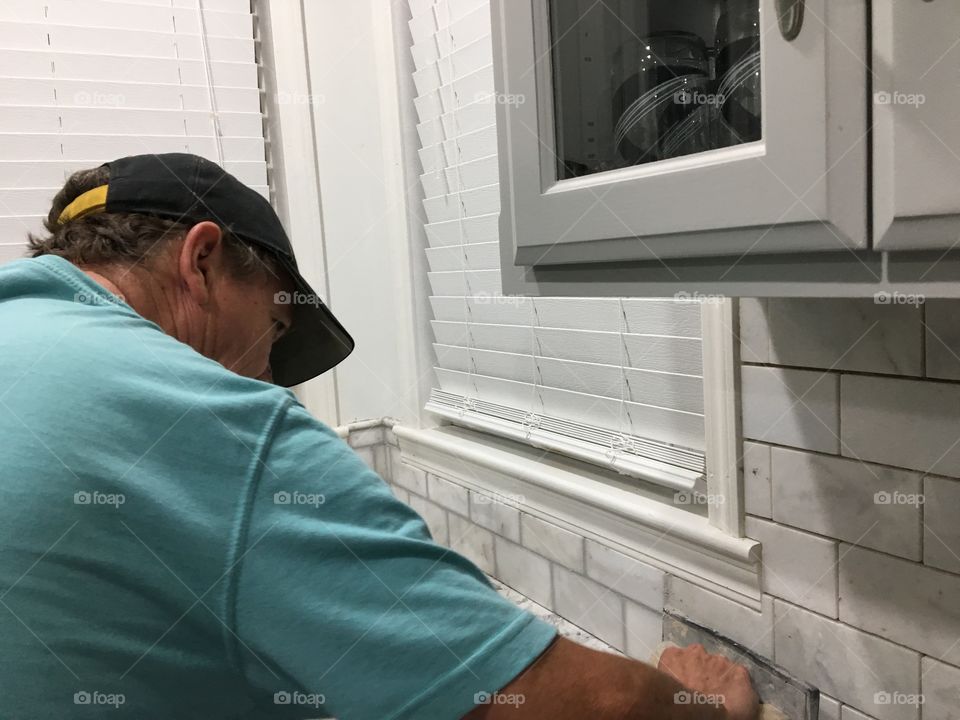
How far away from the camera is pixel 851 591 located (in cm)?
92

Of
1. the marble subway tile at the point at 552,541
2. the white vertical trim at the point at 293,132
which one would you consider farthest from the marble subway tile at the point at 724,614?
the white vertical trim at the point at 293,132

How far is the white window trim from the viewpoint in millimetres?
1026

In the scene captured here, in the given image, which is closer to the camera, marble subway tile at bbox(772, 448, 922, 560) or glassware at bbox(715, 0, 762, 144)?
glassware at bbox(715, 0, 762, 144)

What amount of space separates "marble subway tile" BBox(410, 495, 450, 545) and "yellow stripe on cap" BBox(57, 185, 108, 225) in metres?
1.12

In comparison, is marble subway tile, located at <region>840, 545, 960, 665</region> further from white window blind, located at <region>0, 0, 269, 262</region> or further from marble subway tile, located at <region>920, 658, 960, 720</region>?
white window blind, located at <region>0, 0, 269, 262</region>

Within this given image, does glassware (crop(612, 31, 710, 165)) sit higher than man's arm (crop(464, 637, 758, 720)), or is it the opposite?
glassware (crop(612, 31, 710, 165))

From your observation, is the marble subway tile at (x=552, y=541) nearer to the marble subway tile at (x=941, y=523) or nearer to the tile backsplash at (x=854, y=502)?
the tile backsplash at (x=854, y=502)

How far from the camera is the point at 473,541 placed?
66.1 inches

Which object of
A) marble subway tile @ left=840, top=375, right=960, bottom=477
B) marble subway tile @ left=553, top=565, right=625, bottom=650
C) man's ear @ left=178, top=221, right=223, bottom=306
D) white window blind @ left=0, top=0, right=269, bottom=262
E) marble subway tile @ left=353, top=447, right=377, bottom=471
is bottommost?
marble subway tile @ left=553, top=565, right=625, bottom=650

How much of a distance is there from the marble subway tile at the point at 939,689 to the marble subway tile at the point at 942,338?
333 mm

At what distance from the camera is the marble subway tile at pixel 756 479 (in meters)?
1.00

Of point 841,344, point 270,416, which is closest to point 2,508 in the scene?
point 270,416

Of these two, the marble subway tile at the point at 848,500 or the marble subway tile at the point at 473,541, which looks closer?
the marble subway tile at the point at 848,500

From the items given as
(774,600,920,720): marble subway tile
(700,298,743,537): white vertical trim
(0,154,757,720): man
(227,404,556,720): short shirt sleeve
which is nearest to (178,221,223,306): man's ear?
(0,154,757,720): man
